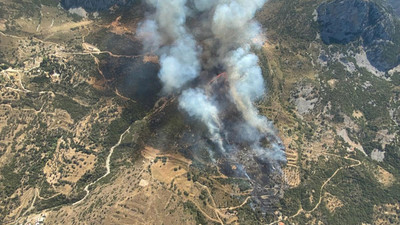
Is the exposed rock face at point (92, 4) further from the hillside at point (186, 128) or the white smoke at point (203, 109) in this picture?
the white smoke at point (203, 109)

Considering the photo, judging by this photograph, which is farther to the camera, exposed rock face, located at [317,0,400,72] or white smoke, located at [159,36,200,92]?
exposed rock face, located at [317,0,400,72]

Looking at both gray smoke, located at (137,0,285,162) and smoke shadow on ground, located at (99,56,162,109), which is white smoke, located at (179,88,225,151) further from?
smoke shadow on ground, located at (99,56,162,109)

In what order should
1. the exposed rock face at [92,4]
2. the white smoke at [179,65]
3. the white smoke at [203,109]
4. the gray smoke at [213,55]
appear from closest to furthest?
1. the white smoke at [203,109]
2. the gray smoke at [213,55]
3. the white smoke at [179,65]
4. the exposed rock face at [92,4]

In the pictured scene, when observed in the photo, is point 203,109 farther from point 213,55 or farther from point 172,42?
point 172,42

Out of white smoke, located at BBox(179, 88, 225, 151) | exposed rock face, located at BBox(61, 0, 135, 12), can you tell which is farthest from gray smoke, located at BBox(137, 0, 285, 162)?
exposed rock face, located at BBox(61, 0, 135, 12)

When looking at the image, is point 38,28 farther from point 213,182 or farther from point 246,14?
point 213,182

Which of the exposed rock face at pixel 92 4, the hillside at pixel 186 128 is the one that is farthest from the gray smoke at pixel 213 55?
the exposed rock face at pixel 92 4

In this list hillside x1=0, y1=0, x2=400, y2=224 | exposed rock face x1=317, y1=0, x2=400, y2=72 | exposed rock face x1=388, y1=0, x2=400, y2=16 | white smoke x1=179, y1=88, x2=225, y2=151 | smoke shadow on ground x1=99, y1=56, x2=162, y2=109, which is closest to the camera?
hillside x1=0, y1=0, x2=400, y2=224
